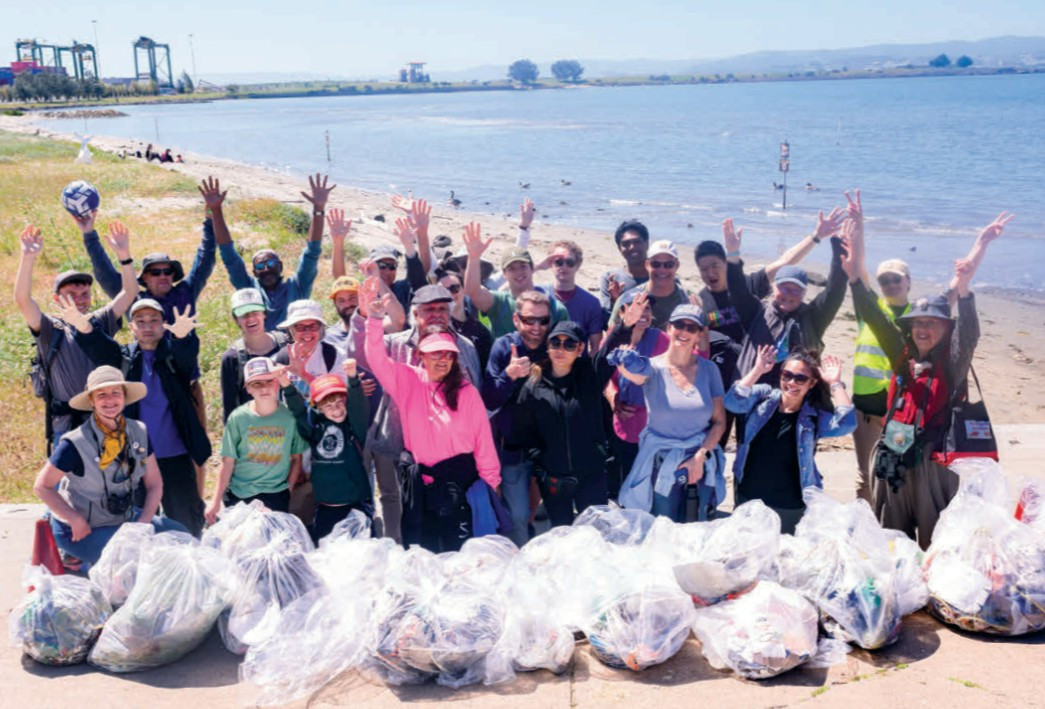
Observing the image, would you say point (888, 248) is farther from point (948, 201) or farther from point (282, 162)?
point (282, 162)

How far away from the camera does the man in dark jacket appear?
5191 millimetres

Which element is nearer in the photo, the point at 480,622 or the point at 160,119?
the point at 480,622

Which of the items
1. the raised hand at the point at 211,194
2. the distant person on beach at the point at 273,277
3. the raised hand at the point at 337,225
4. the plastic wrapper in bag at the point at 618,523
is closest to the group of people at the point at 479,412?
the plastic wrapper in bag at the point at 618,523

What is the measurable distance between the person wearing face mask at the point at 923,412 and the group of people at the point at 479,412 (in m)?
0.01

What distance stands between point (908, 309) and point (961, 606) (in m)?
2.03

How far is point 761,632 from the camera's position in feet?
12.8

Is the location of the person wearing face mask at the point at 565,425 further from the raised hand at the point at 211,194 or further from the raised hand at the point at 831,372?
the raised hand at the point at 211,194

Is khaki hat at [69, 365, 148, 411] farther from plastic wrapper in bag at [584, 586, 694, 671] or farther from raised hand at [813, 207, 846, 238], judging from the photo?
raised hand at [813, 207, 846, 238]

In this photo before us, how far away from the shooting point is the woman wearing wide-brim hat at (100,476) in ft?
14.6

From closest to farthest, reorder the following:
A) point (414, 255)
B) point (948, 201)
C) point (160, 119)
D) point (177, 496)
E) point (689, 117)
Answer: point (177, 496) → point (414, 255) → point (948, 201) → point (689, 117) → point (160, 119)

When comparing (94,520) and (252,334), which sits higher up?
(252,334)

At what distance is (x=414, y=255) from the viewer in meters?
6.29

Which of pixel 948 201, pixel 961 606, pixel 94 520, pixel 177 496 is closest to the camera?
pixel 961 606

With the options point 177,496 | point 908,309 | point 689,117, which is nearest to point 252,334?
point 177,496
